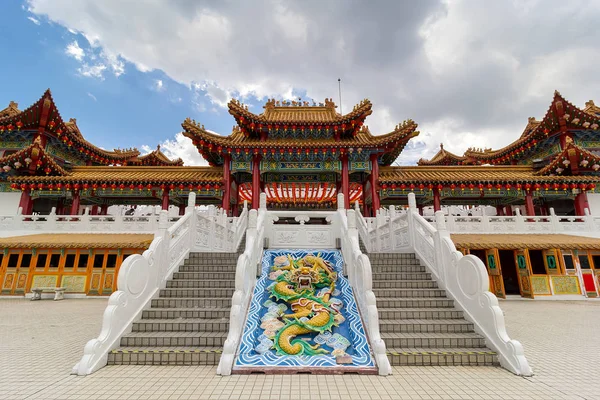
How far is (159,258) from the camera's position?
20.0 feet

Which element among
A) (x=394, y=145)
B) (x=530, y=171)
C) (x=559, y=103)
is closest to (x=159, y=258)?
(x=394, y=145)

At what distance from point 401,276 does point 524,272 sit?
7361 millimetres

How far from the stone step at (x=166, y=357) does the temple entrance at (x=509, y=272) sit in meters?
11.8

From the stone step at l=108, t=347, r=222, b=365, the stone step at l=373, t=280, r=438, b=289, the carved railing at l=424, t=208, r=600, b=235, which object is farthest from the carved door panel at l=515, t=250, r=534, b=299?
the stone step at l=108, t=347, r=222, b=365

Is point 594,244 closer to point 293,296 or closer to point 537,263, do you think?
point 537,263

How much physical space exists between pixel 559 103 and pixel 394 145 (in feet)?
36.6

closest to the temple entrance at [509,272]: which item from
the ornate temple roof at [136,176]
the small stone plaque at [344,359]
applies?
the small stone plaque at [344,359]

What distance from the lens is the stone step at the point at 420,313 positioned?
17.6 ft

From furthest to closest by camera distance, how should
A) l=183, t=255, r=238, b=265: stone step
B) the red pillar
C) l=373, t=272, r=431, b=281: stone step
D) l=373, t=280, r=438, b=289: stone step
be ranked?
the red pillar, l=183, t=255, r=238, b=265: stone step, l=373, t=272, r=431, b=281: stone step, l=373, t=280, r=438, b=289: stone step

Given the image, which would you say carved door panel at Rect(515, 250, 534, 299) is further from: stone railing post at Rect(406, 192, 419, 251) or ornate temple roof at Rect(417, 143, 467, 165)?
ornate temple roof at Rect(417, 143, 467, 165)

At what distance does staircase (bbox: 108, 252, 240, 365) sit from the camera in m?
4.43

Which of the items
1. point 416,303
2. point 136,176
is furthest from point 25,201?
point 416,303

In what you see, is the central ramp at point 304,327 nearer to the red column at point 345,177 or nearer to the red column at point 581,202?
the red column at point 345,177

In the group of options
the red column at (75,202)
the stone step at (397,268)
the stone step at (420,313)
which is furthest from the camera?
the red column at (75,202)
